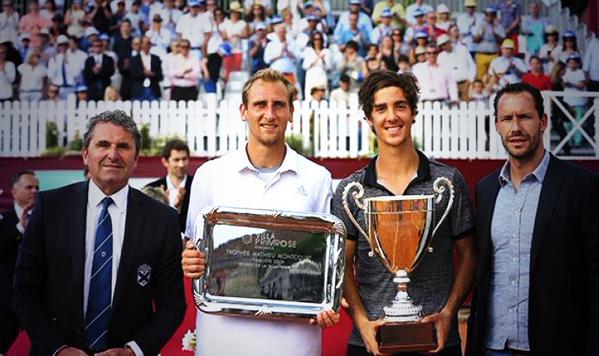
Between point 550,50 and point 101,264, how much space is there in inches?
333

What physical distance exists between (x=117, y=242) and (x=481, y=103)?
7.58 metres

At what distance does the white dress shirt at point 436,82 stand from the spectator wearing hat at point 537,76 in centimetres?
96

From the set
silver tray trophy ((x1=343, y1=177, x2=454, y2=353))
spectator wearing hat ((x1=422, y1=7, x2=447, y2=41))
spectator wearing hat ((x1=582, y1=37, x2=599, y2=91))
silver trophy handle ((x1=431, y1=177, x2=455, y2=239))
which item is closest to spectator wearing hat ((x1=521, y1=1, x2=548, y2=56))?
spectator wearing hat ((x1=582, y1=37, x2=599, y2=91))

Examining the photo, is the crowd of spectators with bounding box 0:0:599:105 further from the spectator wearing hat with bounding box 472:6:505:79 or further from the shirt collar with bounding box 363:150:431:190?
the shirt collar with bounding box 363:150:431:190

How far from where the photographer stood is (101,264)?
2281 mm

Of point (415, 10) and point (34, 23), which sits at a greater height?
point (415, 10)

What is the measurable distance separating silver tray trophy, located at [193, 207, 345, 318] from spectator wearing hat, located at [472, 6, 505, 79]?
24.7 feet

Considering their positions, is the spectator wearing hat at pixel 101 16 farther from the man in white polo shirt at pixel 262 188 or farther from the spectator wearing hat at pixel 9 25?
the man in white polo shirt at pixel 262 188

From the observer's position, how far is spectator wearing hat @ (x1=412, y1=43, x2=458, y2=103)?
9172mm

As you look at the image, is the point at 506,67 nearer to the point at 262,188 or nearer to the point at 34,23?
the point at 34,23

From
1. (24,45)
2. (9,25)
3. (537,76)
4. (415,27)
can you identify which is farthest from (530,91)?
(9,25)

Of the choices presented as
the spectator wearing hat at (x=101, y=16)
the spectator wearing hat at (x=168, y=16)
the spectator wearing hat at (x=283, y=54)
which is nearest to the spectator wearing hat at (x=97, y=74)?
the spectator wearing hat at (x=101, y=16)

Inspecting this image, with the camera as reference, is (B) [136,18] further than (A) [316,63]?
Yes

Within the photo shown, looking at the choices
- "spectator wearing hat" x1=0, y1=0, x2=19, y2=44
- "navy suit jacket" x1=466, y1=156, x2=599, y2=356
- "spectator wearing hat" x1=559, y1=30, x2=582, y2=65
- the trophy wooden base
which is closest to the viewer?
the trophy wooden base
